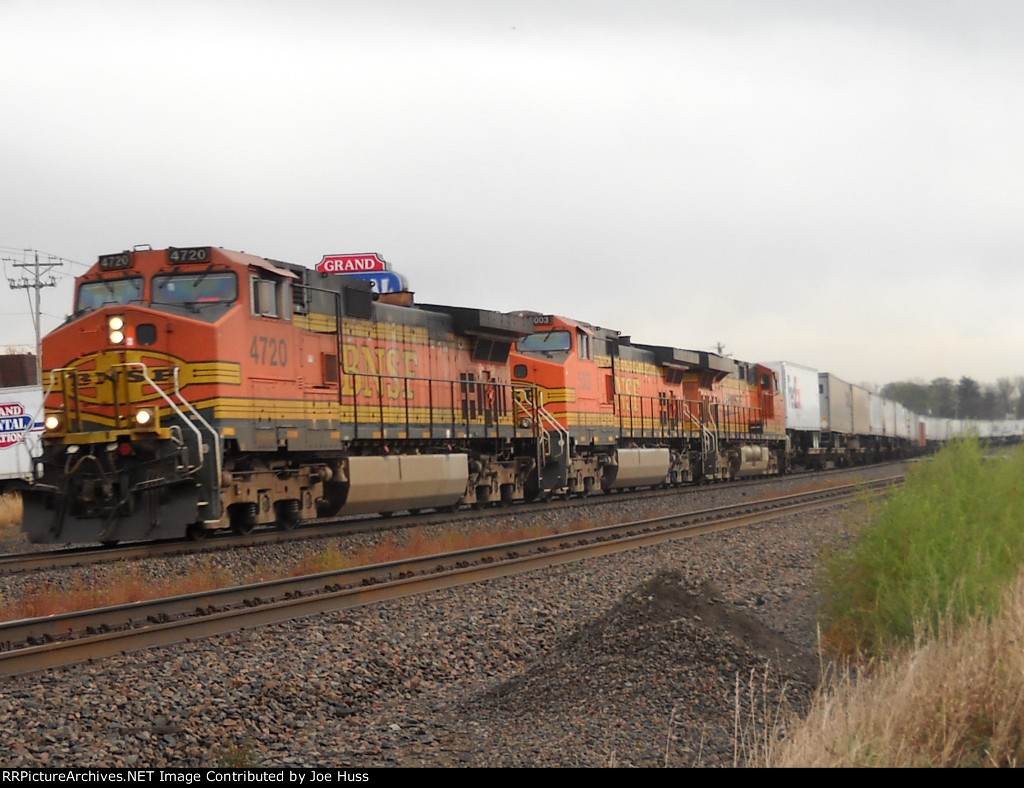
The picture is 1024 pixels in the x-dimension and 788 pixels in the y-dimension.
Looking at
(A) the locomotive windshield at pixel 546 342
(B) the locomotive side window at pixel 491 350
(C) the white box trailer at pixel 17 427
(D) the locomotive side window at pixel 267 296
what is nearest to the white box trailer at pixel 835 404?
(A) the locomotive windshield at pixel 546 342

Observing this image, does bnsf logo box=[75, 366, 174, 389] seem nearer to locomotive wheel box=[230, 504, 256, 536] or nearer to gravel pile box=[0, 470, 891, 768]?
locomotive wheel box=[230, 504, 256, 536]

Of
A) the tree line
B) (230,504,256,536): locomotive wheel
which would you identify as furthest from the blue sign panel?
the tree line

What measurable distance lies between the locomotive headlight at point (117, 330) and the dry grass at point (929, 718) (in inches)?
397

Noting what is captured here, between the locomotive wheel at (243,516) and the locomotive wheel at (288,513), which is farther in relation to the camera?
the locomotive wheel at (288,513)

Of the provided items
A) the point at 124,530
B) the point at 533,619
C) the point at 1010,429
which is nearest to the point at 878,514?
the point at 533,619

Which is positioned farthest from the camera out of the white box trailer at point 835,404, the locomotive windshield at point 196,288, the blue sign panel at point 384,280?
the white box trailer at point 835,404

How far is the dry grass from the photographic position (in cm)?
469

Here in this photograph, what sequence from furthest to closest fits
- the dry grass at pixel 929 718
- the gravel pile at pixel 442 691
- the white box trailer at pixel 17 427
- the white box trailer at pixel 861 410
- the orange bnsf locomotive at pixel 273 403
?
the white box trailer at pixel 861 410
the white box trailer at pixel 17 427
the orange bnsf locomotive at pixel 273 403
the gravel pile at pixel 442 691
the dry grass at pixel 929 718

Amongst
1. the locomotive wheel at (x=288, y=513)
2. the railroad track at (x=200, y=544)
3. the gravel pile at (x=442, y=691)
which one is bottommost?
the gravel pile at (x=442, y=691)

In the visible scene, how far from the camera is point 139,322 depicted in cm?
1379

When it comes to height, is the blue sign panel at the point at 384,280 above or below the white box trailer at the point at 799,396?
above

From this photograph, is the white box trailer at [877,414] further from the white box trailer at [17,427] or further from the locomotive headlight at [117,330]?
the locomotive headlight at [117,330]

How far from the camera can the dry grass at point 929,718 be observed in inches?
185

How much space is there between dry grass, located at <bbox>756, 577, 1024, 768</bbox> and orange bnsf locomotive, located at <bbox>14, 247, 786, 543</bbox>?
9156 millimetres
